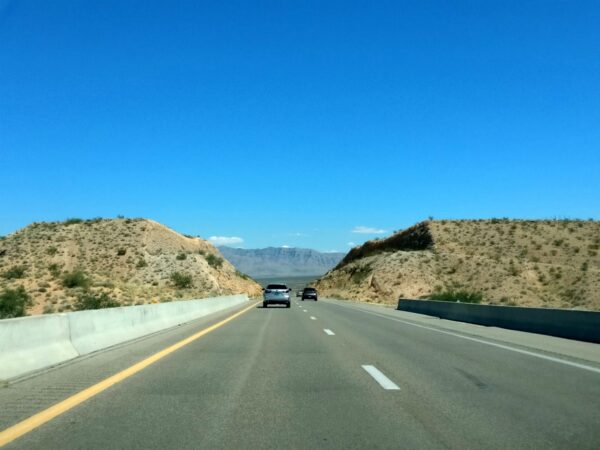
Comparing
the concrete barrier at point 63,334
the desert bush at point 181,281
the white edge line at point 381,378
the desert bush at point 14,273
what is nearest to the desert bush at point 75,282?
the desert bush at point 14,273

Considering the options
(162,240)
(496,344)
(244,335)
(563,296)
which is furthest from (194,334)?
(162,240)

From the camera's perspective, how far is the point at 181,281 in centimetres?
7738

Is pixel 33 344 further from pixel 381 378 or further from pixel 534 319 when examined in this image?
pixel 534 319

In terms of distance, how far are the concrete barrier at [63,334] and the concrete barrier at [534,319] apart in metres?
12.5

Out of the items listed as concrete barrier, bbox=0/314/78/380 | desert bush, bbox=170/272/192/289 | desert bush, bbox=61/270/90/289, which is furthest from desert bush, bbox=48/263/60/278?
concrete barrier, bbox=0/314/78/380

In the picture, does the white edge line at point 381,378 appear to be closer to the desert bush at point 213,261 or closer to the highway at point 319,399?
the highway at point 319,399

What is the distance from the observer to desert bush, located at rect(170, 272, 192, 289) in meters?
76.8

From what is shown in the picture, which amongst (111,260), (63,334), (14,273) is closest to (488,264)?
(111,260)

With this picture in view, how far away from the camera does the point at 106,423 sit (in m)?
7.40

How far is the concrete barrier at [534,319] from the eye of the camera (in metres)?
18.0

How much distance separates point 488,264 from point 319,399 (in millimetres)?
77111

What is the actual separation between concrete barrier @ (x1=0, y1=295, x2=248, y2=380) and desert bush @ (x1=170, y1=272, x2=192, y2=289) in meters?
55.7

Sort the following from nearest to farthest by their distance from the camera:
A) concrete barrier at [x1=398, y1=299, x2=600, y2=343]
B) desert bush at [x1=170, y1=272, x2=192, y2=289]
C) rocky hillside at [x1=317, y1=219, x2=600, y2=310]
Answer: concrete barrier at [x1=398, y1=299, x2=600, y2=343], rocky hillside at [x1=317, y1=219, x2=600, y2=310], desert bush at [x1=170, y1=272, x2=192, y2=289]

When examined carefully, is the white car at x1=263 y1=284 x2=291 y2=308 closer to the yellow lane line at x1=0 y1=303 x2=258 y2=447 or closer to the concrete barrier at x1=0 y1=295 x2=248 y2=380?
the concrete barrier at x1=0 y1=295 x2=248 y2=380
